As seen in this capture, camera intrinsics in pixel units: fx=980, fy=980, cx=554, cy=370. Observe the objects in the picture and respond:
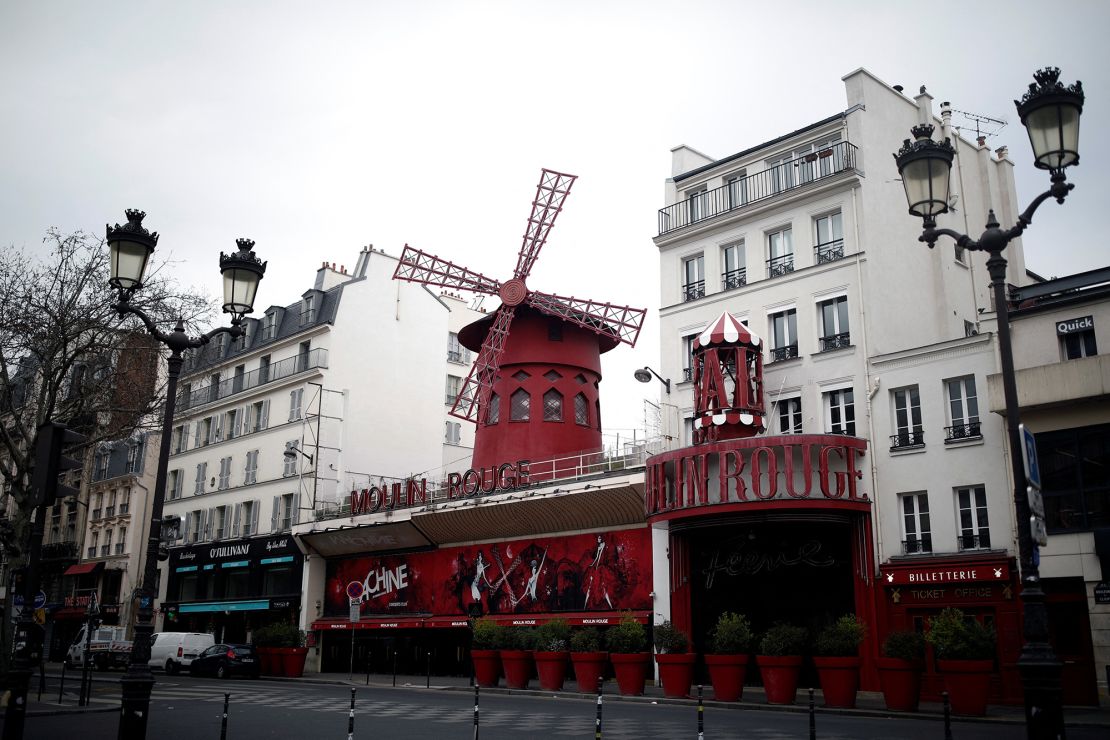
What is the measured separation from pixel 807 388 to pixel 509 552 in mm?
9509

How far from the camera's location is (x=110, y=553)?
4353 cm

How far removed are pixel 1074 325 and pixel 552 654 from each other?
1154 cm

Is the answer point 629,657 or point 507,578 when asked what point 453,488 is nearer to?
point 507,578

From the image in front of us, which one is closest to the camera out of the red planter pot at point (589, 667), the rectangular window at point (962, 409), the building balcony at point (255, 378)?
the rectangular window at point (962, 409)

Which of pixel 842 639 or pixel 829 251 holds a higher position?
pixel 829 251

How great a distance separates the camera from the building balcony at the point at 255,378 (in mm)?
35062

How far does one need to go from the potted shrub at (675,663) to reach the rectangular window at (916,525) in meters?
4.62

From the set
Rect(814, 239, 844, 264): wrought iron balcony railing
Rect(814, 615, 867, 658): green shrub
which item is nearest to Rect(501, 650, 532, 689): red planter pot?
Rect(814, 615, 867, 658): green shrub

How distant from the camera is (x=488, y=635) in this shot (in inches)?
839

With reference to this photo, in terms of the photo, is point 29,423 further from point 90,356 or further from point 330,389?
point 330,389

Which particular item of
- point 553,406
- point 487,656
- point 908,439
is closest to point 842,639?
point 908,439

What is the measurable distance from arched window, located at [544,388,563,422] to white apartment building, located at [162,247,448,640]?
8296 mm

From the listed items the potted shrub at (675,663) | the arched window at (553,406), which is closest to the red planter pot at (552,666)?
the potted shrub at (675,663)

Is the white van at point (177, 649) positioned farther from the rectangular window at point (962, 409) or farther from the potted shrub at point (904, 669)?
the rectangular window at point (962, 409)
